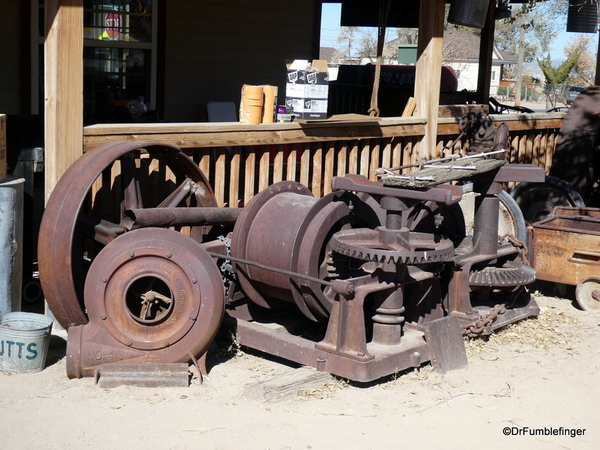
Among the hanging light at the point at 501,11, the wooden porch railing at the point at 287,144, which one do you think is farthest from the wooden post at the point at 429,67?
the hanging light at the point at 501,11

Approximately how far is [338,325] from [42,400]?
1.82 meters

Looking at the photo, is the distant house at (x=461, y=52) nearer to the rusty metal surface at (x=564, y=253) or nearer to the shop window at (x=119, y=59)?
the shop window at (x=119, y=59)

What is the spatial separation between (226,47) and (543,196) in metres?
4.35

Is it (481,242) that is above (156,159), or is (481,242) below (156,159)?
below

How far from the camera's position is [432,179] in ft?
16.8

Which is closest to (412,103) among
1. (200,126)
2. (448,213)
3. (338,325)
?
(448,213)

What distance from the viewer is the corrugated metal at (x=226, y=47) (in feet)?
31.2

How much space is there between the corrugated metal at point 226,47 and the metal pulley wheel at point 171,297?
485 cm

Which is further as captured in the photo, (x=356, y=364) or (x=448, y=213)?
(x=448, y=213)

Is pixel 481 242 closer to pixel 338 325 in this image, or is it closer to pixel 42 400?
pixel 338 325

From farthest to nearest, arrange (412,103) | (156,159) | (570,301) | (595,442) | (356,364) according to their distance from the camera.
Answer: (412,103), (570,301), (156,159), (356,364), (595,442)

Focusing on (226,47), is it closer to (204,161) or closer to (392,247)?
(204,161)

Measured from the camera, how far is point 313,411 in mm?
4555

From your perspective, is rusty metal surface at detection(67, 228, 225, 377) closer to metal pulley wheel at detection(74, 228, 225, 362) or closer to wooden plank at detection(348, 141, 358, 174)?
metal pulley wheel at detection(74, 228, 225, 362)
